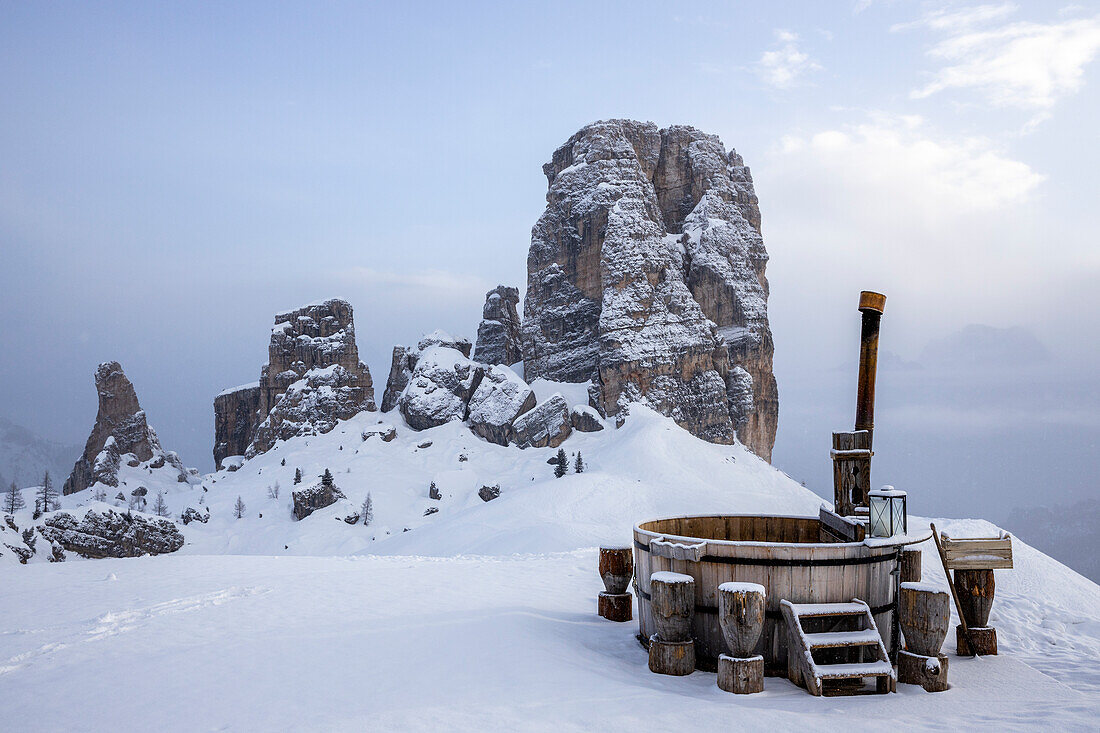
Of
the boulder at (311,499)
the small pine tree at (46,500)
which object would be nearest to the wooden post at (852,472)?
the boulder at (311,499)

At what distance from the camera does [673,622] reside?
657 cm

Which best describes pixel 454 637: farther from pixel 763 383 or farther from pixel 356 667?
pixel 763 383

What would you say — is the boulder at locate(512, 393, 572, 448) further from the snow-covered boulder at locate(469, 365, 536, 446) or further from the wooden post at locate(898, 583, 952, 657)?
the wooden post at locate(898, 583, 952, 657)

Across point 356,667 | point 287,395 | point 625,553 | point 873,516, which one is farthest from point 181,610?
point 287,395

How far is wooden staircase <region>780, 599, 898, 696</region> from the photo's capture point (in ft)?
19.6

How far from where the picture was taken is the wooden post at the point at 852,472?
8039 mm

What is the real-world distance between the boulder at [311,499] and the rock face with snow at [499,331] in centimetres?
3030

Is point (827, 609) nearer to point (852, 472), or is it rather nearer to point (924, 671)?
point (924, 671)

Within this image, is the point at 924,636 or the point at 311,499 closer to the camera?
the point at 924,636

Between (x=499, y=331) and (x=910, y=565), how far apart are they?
6809 cm

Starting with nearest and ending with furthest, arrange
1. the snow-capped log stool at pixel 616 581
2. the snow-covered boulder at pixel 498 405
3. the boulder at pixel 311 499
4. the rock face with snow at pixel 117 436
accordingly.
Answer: the snow-capped log stool at pixel 616 581 < the boulder at pixel 311 499 < the snow-covered boulder at pixel 498 405 < the rock face with snow at pixel 117 436

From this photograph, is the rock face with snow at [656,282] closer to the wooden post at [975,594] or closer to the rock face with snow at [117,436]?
the rock face with snow at [117,436]

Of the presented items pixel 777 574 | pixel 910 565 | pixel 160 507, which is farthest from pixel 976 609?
pixel 160 507

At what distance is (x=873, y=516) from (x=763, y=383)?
61.1 m
